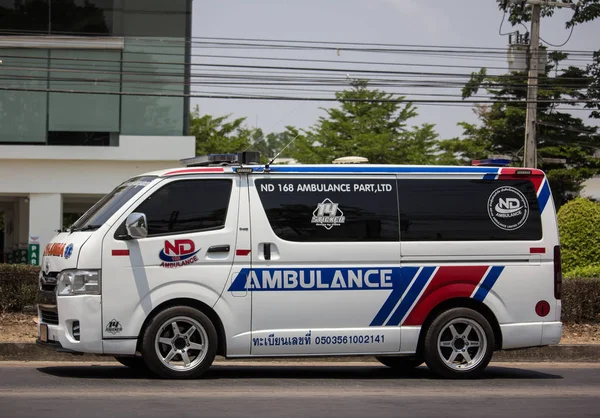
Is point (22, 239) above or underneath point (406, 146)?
underneath

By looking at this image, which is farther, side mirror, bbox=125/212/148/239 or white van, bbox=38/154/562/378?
white van, bbox=38/154/562/378

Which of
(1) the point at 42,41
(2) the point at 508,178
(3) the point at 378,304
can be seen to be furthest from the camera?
(1) the point at 42,41

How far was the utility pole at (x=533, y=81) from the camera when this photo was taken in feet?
84.8

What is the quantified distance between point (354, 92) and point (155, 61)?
23.2m

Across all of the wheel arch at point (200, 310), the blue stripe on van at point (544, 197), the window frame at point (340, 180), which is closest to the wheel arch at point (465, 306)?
the window frame at point (340, 180)

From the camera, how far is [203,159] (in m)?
10.4

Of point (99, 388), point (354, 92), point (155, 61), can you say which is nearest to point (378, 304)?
point (99, 388)

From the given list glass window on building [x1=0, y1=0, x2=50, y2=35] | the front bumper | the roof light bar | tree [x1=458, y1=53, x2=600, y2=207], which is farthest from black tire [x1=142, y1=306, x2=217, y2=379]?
tree [x1=458, y1=53, x2=600, y2=207]

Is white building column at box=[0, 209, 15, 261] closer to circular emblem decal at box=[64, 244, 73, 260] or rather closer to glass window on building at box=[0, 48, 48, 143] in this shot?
glass window on building at box=[0, 48, 48, 143]

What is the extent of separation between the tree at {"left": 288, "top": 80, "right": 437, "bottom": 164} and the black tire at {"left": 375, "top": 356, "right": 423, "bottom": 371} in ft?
123

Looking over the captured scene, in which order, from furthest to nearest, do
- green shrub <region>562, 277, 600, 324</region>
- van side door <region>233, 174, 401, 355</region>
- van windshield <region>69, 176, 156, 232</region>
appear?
green shrub <region>562, 277, 600, 324</region>, van side door <region>233, 174, 401, 355</region>, van windshield <region>69, 176, 156, 232</region>

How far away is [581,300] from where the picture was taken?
15.1 metres

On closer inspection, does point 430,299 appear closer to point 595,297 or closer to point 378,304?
point 378,304

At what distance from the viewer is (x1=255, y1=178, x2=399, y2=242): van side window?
10.1 metres
